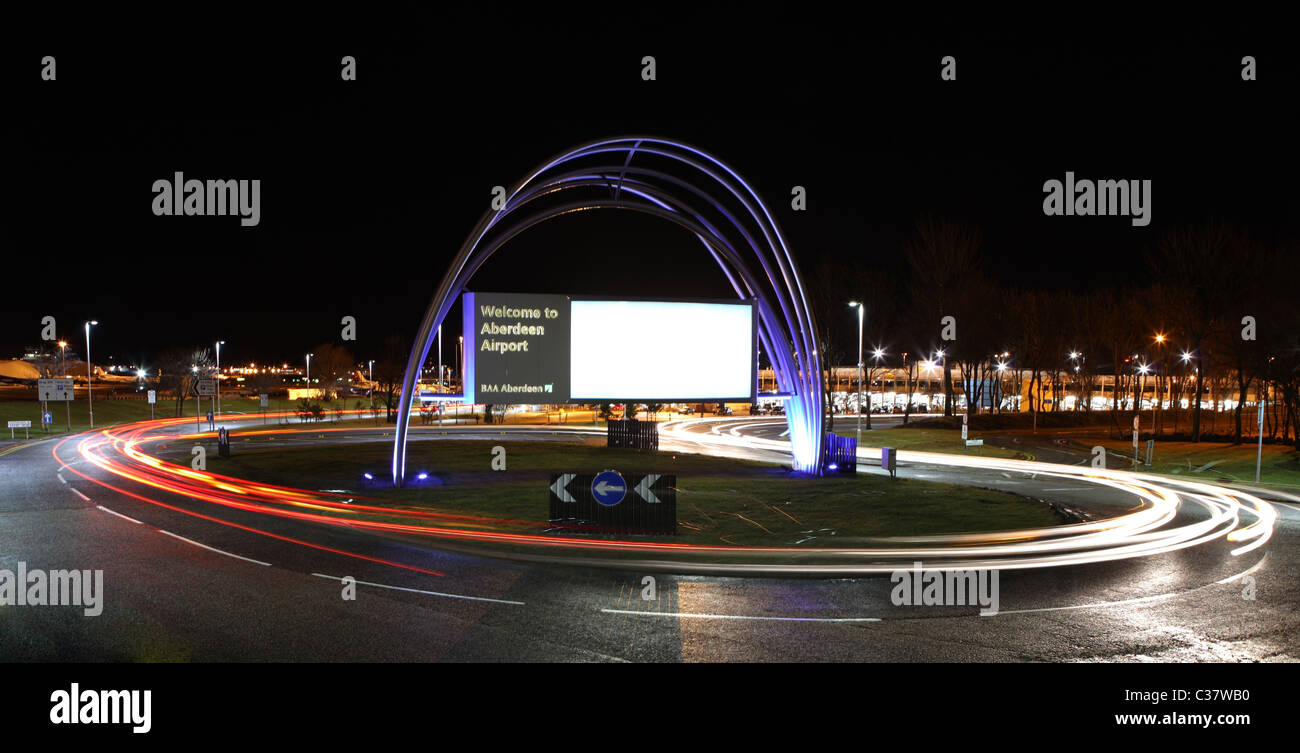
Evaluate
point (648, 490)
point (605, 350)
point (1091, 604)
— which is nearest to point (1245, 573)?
point (1091, 604)

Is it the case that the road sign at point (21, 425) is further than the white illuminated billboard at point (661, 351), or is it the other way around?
the road sign at point (21, 425)

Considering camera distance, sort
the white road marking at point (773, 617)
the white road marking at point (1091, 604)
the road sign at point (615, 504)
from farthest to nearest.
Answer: the road sign at point (615, 504) → the white road marking at point (1091, 604) → the white road marking at point (773, 617)

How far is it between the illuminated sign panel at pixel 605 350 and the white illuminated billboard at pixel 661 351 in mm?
30

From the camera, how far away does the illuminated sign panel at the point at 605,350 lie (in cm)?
1956

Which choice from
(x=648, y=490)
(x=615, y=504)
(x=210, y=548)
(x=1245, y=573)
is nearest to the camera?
(x=1245, y=573)

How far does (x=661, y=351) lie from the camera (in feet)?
69.2

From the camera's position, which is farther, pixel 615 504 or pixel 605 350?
pixel 605 350

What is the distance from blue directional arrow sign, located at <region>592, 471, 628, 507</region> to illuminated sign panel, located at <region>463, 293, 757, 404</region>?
5.99 metres

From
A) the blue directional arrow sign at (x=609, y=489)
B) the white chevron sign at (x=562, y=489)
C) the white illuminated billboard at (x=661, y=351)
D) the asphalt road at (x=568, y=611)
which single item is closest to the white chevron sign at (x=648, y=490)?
the blue directional arrow sign at (x=609, y=489)

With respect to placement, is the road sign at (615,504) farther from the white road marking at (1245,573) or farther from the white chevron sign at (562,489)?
the white road marking at (1245,573)

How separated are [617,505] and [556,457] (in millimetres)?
15037

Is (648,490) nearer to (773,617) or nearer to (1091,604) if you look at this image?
(773,617)

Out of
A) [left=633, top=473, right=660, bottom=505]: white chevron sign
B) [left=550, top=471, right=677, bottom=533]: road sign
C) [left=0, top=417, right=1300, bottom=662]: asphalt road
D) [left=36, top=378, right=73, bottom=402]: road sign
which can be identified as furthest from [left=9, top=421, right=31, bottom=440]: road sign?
[left=633, top=473, right=660, bottom=505]: white chevron sign

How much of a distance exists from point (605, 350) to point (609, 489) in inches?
281
